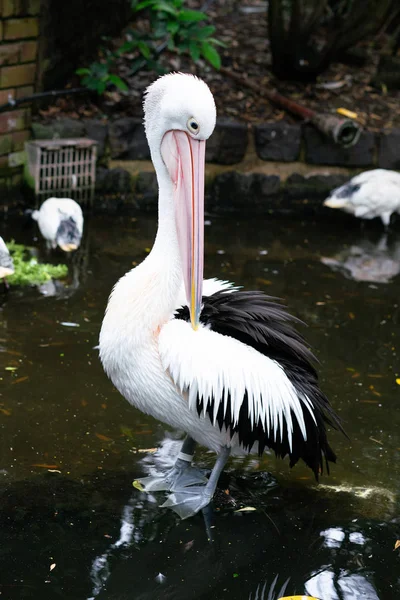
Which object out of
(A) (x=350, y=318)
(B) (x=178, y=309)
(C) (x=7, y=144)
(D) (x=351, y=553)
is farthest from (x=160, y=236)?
(C) (x=7, y=144)

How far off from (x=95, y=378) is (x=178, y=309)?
1039mm

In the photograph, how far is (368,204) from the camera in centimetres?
639

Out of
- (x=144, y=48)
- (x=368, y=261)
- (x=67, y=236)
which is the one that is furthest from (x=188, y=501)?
(x=144, y=48)

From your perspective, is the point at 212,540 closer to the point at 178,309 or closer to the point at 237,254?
the point at 178,309

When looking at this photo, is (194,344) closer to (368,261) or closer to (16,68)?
(368,261)

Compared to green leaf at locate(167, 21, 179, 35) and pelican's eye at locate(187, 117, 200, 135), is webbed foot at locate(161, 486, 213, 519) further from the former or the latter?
green leaf at locate(167, 21, 179, 35)

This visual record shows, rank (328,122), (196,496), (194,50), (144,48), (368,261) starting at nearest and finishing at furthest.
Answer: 1. (196,496)
2. (368,261)
3. (194,50)
4. (144,48)
5. (328,122)

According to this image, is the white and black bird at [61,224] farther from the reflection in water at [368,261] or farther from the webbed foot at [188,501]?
the webbed foot at [188,501]

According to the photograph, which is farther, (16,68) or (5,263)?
(16,68)

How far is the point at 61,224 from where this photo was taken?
17.7 feet

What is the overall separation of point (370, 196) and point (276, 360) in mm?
3583

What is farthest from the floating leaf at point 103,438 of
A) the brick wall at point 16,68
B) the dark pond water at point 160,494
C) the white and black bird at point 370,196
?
the white and black bird at point 370,196

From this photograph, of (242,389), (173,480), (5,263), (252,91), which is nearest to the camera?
(242,389)

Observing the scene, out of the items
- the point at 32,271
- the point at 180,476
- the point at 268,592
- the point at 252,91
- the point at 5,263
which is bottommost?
the point at 268,592
